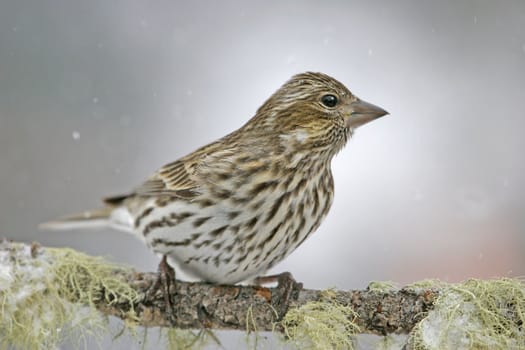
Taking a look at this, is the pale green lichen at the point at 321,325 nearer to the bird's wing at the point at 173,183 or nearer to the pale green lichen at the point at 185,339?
the pale green lichen at the point at 185,339

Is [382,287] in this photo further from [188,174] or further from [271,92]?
[271,92]

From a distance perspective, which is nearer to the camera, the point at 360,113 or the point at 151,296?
the point at 151,296

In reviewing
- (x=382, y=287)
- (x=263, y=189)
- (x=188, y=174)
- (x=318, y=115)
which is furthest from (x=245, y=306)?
(x=318, y=115)

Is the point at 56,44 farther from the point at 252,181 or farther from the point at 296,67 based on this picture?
the point at 252,181

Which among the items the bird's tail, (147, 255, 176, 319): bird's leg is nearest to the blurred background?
the bird's tail

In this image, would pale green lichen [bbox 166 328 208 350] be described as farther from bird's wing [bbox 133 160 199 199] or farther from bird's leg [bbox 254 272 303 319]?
bird's wing [bbox 133 160 199 199]
